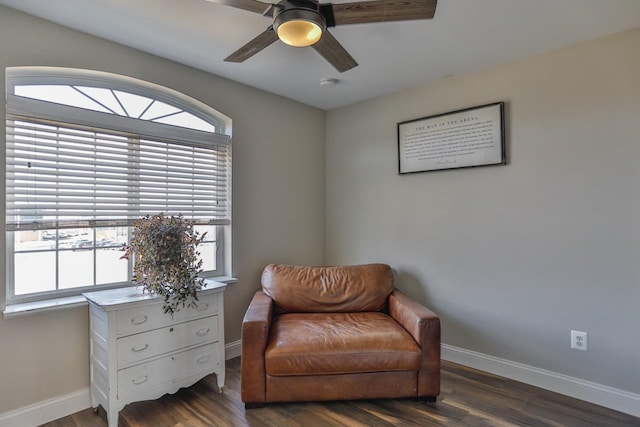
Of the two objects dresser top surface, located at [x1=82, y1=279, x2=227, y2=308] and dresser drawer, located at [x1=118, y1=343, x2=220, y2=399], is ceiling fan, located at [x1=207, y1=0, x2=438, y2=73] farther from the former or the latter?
dresser drawer, located at [x1=118, y1=343, x2=220, y2=399]

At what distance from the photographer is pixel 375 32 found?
213 centimetres

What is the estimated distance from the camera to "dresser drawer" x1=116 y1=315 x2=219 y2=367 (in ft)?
6.40

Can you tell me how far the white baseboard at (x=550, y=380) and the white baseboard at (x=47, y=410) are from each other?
2687mm

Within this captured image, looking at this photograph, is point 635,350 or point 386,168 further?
point 386,168

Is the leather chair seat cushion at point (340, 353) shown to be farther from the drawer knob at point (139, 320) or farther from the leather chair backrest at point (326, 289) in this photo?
the drawer knob at point (139, 320)

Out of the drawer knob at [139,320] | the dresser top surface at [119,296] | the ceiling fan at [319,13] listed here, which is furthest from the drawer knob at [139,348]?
the ceiling fan at [319,13]

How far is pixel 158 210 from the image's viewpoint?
250cm

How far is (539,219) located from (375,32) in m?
1.74

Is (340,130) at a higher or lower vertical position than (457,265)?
higher

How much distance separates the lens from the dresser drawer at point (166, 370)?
6.40 ft

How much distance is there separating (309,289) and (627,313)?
2134mm

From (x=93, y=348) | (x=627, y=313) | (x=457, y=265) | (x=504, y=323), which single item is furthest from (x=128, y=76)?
(x=627, y=313)

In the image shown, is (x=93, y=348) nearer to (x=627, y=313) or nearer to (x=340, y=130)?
(x=340, y=130)

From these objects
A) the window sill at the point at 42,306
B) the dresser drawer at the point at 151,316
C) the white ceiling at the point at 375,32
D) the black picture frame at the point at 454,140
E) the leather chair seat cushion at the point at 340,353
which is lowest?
the leather chair seat cushion at the point at 340,353
